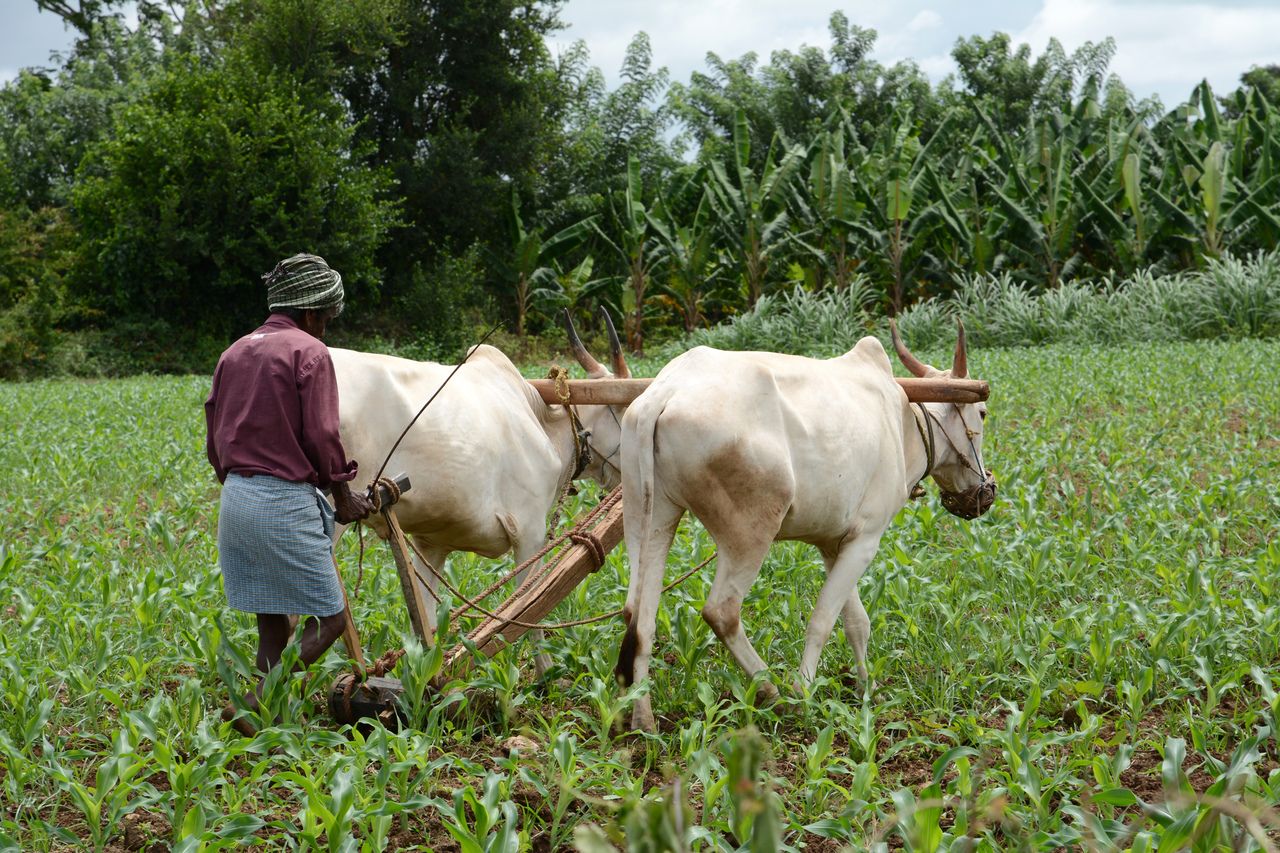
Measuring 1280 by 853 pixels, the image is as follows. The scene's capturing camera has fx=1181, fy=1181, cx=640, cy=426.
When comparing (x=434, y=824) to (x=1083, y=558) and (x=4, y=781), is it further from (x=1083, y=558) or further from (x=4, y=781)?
(x=1083, y=558)

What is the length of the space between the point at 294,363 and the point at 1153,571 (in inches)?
164

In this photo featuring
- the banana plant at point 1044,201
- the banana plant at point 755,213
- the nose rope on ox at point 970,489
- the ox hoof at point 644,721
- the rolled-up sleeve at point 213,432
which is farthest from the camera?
the banana plant at point 755,213

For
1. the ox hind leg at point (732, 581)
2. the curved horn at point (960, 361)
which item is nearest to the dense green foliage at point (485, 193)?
the curved horn at point (960, 361)

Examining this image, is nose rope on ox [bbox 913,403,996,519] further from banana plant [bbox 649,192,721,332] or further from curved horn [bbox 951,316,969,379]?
banana plant [bbox 649,192,721,332]

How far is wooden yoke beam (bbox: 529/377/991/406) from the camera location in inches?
183

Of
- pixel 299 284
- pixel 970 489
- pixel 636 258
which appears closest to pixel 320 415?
pixel 299 284

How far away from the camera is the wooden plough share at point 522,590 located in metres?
3.86

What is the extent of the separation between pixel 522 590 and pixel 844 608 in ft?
4.06

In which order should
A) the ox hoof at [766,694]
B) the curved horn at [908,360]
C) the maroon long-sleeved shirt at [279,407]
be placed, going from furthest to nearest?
the curved horn at [908,360], the ox hoof at [766,694], the maroon long-sleeved shirt at [279,407]

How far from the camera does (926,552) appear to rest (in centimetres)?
627

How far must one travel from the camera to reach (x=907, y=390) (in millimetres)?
4684

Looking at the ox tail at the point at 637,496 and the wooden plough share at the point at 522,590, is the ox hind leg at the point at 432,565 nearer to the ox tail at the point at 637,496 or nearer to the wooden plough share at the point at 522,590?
the wooden plough share at the point at 522,590

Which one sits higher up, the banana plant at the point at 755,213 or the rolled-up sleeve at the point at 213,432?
the banana plant at the point at 755,213

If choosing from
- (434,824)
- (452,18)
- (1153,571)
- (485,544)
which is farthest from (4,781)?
(452,18)
